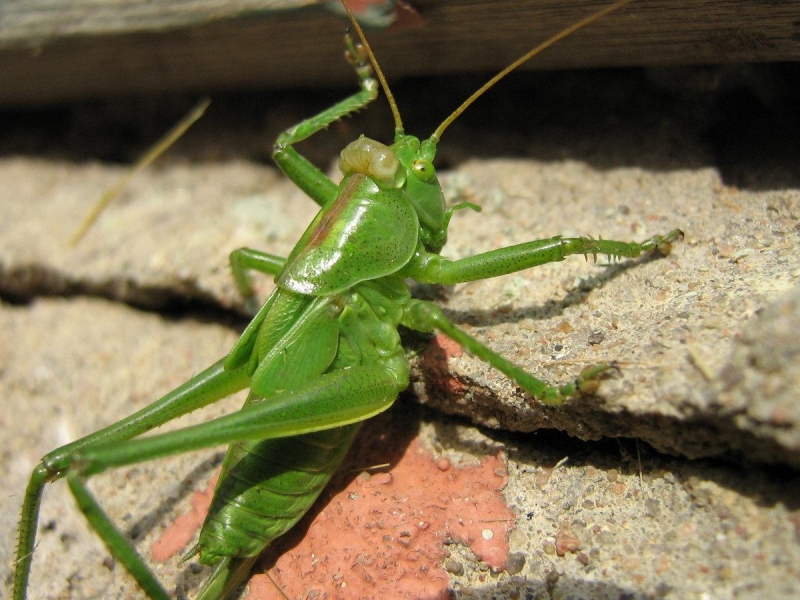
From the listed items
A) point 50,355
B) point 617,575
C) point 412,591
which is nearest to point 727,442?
point 617,575

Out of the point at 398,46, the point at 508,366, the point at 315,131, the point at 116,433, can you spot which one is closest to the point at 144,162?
the point at 315,131

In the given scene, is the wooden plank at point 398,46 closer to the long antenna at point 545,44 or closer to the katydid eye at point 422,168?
the long antenna at point 545,44

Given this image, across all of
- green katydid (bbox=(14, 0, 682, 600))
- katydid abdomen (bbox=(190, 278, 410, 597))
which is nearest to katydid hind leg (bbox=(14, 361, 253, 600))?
green katydid (bbox=(14, 0, 682, 600))

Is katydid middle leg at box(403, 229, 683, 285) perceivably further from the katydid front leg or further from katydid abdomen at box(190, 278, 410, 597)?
the katydid front leg

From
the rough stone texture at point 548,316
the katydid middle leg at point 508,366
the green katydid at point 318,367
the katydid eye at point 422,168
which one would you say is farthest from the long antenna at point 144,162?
the katydid middle leg at point 508,366

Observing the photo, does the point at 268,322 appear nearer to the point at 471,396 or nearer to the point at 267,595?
the point at 471,396
